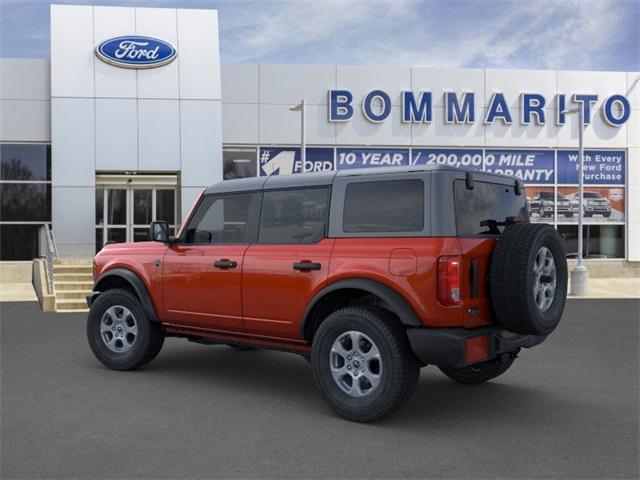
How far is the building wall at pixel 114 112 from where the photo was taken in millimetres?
18000

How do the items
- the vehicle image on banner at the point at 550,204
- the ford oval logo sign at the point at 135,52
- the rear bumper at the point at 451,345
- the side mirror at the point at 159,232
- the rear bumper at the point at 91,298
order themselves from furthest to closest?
the vehicle image on banner at the point at 550,204, the ford oval logo sign at the point at 135,52, the rear bumper at the point at 91,298, the side mirror at the point at 159,232, the rear bumper at the point at 451,345

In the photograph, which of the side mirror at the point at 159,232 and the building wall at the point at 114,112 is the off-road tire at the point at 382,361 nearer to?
the side mirror at the point at 159,232

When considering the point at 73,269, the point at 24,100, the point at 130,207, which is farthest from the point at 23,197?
the point at 73,269

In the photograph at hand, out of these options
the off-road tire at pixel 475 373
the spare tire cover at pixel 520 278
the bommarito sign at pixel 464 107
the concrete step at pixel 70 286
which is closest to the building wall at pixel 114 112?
the concrete step at pixel 70 286

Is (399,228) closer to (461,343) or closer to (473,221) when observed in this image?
(473,221)

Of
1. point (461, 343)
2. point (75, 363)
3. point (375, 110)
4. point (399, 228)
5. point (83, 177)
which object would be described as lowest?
point (75, 363)

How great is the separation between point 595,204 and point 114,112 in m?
14.7

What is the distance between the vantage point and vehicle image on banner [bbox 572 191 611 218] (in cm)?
2089

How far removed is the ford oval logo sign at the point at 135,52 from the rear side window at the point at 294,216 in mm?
13308

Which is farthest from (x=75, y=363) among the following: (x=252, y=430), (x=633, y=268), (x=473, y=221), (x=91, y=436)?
(x=633, y=268)

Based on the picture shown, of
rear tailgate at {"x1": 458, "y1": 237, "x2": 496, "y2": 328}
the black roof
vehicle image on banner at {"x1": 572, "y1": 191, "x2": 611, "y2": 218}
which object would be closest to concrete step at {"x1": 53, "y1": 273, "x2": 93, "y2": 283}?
the black roof

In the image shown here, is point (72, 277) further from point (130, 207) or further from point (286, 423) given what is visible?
point (286, 423)

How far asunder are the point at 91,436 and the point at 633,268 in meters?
19.7

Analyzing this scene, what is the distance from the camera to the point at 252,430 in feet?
16.3
